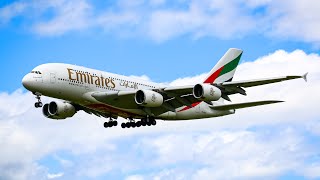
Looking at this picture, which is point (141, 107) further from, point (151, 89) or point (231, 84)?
point (231, 84)

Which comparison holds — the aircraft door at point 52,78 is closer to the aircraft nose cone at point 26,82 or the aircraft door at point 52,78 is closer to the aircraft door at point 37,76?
the aircraft door at point 37,76

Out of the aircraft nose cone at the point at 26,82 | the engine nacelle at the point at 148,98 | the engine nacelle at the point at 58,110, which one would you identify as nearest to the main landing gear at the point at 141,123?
the engine nacelle at the point at 148,98

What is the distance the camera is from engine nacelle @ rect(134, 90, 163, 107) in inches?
2300

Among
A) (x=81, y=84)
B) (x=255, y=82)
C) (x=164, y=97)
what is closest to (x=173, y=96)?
(x=164, y=97)

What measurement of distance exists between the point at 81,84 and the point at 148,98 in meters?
5.34

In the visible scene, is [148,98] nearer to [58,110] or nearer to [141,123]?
[141,123]

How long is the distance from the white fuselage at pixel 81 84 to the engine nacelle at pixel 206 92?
241 inches

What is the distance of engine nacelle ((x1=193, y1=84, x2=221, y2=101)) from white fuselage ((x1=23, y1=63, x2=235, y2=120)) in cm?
612

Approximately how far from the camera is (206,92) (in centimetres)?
5731

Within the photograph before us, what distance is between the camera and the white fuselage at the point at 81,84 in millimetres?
57062

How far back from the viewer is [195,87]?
58.0 metres

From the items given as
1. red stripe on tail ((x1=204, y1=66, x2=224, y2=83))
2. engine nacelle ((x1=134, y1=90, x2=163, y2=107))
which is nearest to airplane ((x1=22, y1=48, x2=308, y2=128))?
engine nacelle ((x1=134, y1=90, x2=163, y2=107))

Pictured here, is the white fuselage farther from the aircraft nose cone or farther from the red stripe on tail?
the red stripe on tail

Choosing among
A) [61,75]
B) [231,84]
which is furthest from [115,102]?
[231,84]
